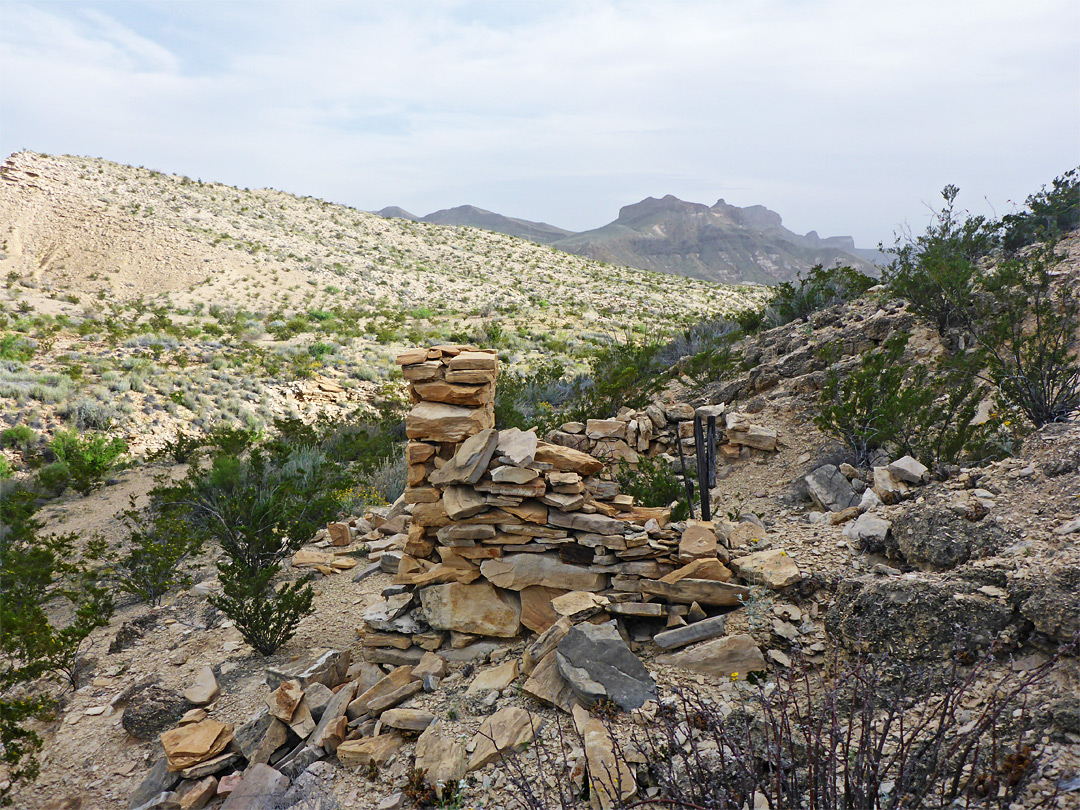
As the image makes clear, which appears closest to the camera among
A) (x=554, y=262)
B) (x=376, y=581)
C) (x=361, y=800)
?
(x=361, y=800)

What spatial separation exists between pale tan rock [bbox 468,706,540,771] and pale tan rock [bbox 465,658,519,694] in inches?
15.2

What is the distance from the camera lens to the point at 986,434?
5113mm

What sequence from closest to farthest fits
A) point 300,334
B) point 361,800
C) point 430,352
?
1. point 361,800
2. point 430,352
3. point 300,334

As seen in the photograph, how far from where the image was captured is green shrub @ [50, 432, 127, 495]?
1005cm

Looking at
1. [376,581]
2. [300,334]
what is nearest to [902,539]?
[376,581]

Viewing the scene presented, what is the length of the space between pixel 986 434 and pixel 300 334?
22.9 m

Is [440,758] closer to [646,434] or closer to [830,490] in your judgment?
[830,490]

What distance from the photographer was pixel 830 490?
544cm

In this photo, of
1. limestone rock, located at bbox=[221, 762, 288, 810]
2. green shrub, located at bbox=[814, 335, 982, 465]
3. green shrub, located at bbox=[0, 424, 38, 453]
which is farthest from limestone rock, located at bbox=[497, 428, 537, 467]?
green shrub, located at bbox=[0, 424, 38, 453]

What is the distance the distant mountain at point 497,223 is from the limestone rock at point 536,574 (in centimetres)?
13389

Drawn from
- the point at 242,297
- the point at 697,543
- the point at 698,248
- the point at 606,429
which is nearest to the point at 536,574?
the point at 697,543

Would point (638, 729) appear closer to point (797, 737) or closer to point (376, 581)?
point (797, 737)

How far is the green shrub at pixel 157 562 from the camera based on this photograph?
19.8ft

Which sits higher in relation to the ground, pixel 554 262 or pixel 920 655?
pixel 554 262
